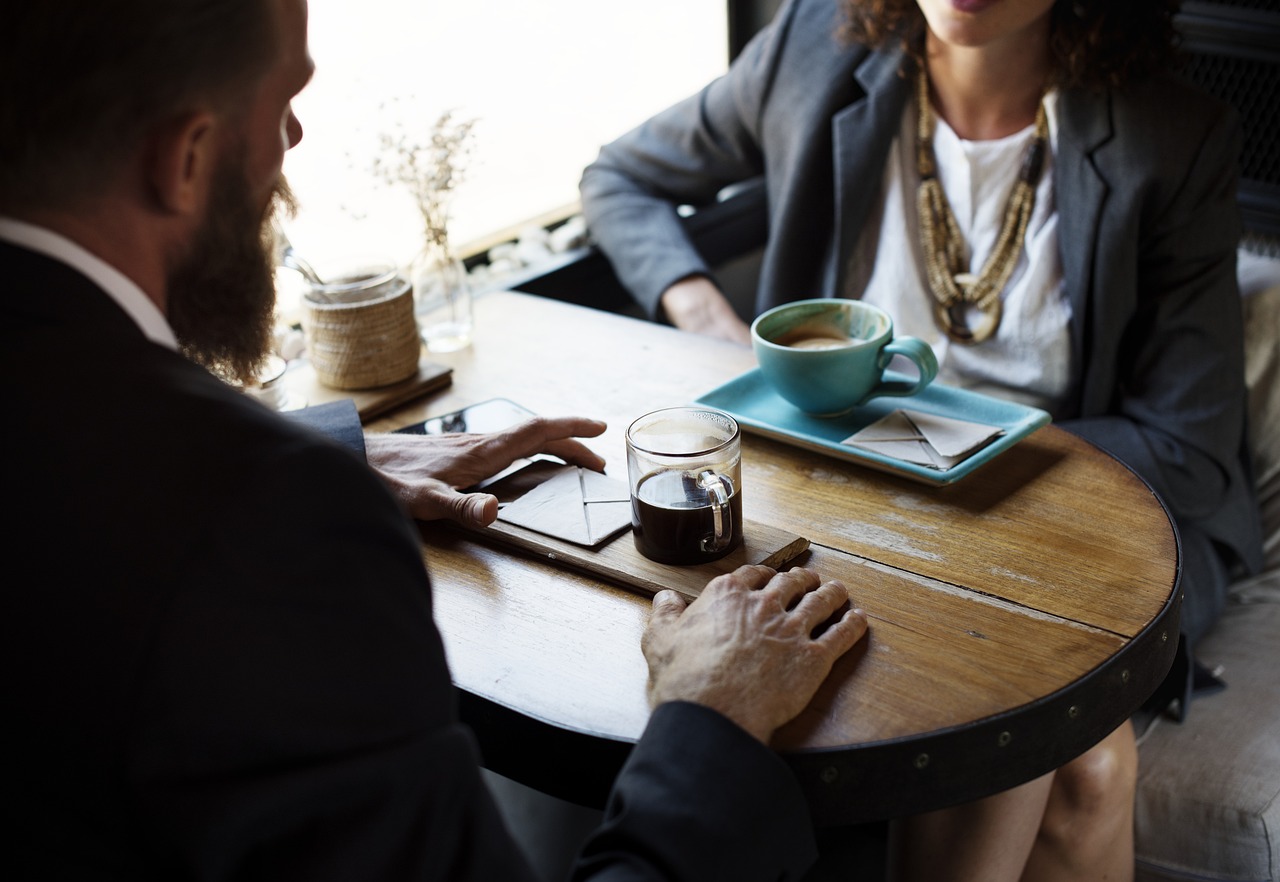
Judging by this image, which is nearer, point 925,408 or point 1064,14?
point 925,408

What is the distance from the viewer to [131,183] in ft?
2.42

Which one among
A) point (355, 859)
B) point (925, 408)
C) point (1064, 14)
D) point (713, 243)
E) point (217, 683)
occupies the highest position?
point (1064, 14)

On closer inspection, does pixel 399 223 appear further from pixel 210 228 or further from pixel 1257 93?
pixel 1257 93

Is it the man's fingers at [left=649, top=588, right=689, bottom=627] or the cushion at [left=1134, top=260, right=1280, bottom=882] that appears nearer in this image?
the man's fingers at [left=649, top=588, right=689, bottom=627]

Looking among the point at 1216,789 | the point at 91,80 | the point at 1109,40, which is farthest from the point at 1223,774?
the point at 91,80

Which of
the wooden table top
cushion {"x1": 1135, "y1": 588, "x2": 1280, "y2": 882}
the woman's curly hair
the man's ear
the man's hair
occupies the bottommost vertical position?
cushion {"x1": 1135, "y1": 588, "x2": 1280, "y2": 882}

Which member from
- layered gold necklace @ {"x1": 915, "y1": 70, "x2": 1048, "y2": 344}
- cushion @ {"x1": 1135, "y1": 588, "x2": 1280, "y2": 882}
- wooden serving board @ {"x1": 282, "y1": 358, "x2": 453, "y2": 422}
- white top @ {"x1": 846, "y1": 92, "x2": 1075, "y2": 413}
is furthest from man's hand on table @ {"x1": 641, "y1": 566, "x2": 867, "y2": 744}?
layered gold necklace @ {"x1": 915, "y1": 70, "x2": 1048, "y2": 344}

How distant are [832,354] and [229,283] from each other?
0.68 m

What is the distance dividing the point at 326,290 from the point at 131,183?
0.78 meters

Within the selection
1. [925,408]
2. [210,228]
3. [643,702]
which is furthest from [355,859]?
[925,408]

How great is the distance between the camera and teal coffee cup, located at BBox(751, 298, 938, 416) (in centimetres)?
131

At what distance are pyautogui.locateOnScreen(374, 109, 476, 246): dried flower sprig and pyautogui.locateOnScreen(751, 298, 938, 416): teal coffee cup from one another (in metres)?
0.56

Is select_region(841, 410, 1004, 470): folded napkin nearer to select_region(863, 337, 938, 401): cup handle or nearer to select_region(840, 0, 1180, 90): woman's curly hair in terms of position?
select_region(863, 337, 938, 401): cup handle

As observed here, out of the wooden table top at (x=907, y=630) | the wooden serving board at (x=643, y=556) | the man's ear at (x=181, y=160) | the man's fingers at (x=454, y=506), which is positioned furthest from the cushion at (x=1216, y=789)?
the man's ear at (x=181, y=160)
